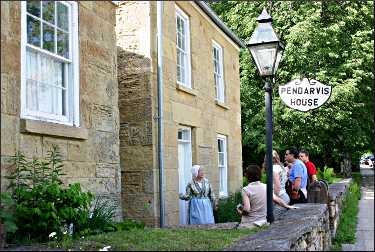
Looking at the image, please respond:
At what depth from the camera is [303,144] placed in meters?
21.8

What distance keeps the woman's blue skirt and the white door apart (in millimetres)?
1295

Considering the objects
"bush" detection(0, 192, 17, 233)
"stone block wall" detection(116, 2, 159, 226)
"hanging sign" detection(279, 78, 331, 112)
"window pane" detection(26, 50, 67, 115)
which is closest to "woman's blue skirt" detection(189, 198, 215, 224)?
"stone block wall" detection(116, 2, 159, 226)

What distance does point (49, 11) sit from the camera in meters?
6.53

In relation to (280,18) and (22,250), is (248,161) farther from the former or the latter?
(22,250)

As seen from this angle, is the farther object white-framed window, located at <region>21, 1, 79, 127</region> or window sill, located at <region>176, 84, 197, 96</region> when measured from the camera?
window sill, located at <region>176, 84, 197, 96</region>

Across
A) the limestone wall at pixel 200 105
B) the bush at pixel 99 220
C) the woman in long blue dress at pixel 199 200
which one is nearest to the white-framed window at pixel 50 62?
the bush at pixel 99 220

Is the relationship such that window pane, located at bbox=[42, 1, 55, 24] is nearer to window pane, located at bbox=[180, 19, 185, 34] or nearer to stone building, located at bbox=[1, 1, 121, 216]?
stone building, located at bbox=[1, 1, 121, 216]

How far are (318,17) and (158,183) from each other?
44.9ft

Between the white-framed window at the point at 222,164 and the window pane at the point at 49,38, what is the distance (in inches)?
285

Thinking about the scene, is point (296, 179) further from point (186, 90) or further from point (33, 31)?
point (33, 31)

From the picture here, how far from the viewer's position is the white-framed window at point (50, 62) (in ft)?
20.0

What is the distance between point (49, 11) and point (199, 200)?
13.3ft

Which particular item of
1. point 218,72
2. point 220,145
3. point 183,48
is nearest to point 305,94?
point 183,48

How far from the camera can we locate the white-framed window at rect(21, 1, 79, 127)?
6.09 m
